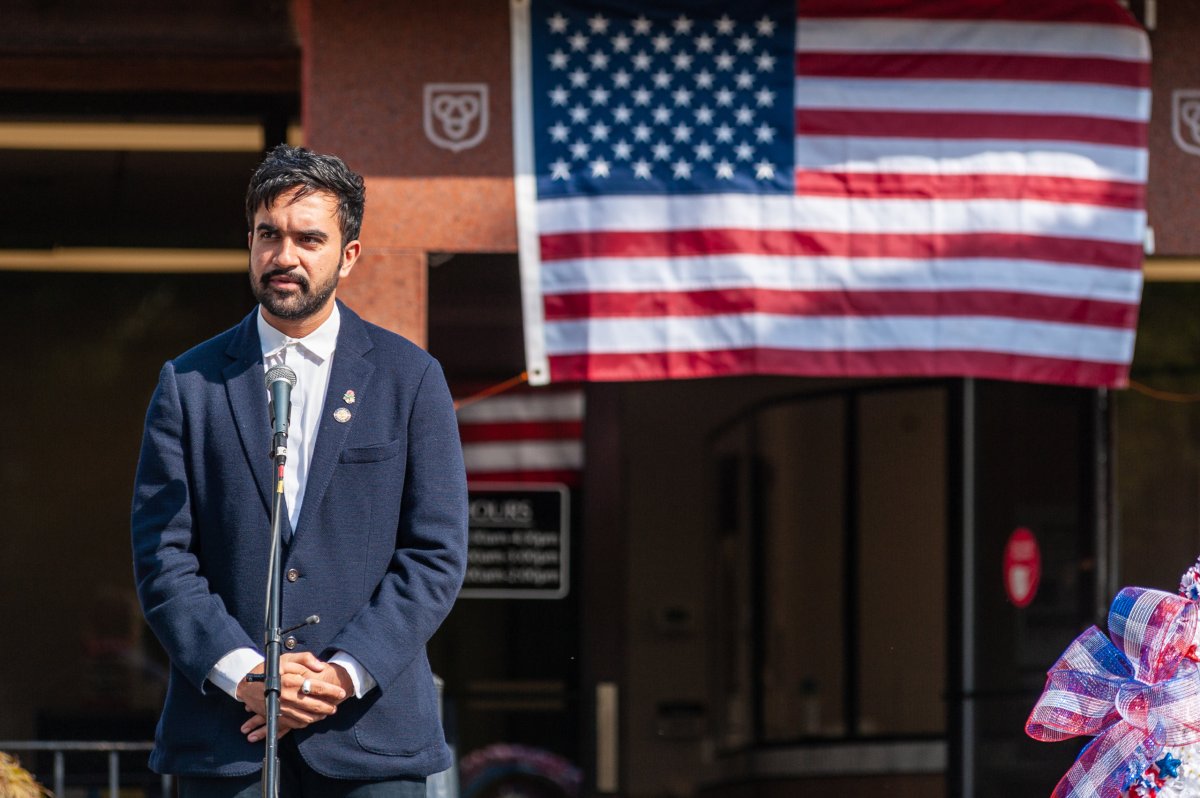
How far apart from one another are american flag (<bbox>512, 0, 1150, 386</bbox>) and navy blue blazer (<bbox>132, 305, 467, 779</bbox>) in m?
2.89

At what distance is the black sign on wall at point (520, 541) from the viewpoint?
769 cm

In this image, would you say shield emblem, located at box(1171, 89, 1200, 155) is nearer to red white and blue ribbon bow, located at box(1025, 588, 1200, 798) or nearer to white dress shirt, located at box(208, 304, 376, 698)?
red white and blue ribbon bow, located at box(1025, 588, 1200, 798)

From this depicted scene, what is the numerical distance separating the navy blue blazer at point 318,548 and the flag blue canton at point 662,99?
306 cm

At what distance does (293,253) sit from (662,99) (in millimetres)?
3332

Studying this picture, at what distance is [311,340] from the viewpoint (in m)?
3.52

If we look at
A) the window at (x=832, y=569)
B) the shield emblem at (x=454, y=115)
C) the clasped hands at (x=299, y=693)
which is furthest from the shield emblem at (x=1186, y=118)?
the clasped hands at (x=299, y=693)

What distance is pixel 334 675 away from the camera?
323 centimetres

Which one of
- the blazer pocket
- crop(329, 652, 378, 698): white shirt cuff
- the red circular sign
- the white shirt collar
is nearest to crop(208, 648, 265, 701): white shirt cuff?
crop(329, 652, 378, 698): white shirt cuff

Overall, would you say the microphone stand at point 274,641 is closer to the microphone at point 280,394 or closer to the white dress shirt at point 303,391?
the microphone at point 280,394

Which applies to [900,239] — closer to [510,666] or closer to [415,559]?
[510,666]

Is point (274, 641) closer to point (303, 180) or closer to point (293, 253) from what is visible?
point (293, 253)

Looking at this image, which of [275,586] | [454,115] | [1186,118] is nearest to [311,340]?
[275,586]

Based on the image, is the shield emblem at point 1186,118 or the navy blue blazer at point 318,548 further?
the shield emblem at point 1186,118

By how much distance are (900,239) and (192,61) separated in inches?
117
